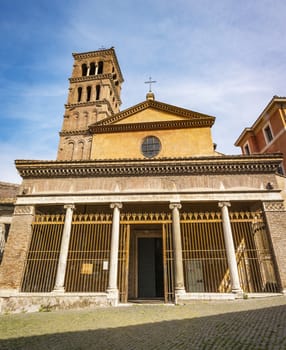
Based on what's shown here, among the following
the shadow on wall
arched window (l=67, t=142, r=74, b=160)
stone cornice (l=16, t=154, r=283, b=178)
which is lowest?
the shadow on wall

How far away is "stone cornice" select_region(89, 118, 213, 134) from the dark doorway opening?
5388 mm

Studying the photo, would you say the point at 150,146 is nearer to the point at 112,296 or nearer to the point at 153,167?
the point at 153,167

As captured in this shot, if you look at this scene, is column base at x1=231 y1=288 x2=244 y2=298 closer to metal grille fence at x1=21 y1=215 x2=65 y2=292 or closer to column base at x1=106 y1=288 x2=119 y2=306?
column base at x1=106 y1=288 x2=119 y2=306

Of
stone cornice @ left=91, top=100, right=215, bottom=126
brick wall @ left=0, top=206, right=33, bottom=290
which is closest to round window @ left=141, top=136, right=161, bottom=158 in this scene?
stone cornice @ left=91, top=100, right=215, bottom=126

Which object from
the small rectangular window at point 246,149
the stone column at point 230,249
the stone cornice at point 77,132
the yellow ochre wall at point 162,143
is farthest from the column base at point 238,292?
the small rectangular window at point 246,149

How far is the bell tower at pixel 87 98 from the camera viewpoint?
1504 centimetres

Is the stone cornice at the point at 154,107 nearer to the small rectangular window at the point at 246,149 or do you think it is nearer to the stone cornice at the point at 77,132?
the stone cornice at the point at 77,132

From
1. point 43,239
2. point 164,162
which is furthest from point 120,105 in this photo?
point 43,239

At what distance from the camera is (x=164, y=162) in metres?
8.50

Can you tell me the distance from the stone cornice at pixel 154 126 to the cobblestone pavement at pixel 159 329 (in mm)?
7798

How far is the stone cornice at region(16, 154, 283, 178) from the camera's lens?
8289 mm

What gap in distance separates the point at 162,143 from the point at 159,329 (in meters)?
8.23

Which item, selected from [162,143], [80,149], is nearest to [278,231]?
[162,143]

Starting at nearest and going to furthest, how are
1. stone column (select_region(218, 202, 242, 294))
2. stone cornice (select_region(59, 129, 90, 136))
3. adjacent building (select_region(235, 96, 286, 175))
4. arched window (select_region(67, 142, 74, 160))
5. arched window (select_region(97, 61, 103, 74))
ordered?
stone column (select_region(218, 202, 242, 294)) → arched window (select_region(67, 142, 74, 160)) → adjacent building (select_region(235, 96, 286, 175)) → stone cornice (select_region(59, 129, 90, 136)) → arched window (select_region(97, 61, 103, 74))
